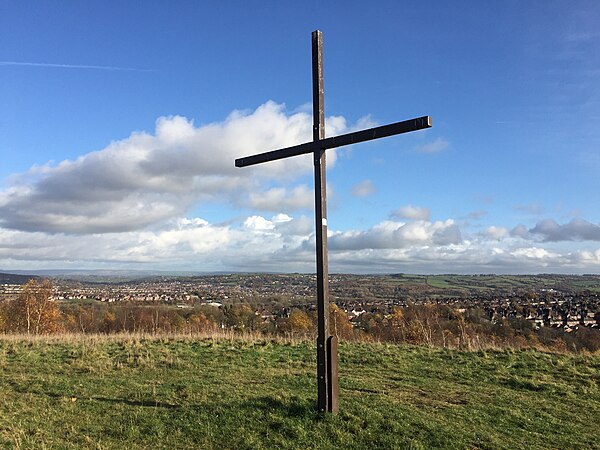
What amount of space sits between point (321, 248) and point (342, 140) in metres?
1.47

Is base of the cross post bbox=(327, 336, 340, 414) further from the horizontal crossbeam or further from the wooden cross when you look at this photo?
the horizontal crossbeam

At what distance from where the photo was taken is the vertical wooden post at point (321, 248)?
5922 mm

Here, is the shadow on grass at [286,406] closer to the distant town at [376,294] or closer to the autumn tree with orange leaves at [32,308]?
the autumn tree with orange leaves at [32,308]

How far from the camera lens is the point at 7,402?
22.8ft

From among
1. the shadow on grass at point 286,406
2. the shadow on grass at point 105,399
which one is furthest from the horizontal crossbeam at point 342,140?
the shadow on grass at point 105,399

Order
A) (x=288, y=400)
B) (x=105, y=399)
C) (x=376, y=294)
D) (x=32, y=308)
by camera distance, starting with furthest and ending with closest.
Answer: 1. (x=376, y=294)
2. (x=32, y=308)
3. (x=105, y=399)
4. (x=288, y=400)

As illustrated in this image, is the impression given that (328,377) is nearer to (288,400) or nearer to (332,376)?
(332,376)

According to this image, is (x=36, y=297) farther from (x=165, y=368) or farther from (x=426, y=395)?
(x=426, y=395)

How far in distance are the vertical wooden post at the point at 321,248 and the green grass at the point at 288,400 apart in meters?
0.39

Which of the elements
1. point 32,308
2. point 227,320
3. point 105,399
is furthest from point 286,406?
point 32,308

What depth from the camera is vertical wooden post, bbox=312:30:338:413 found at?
592 centimetres

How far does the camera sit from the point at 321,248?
6070mm

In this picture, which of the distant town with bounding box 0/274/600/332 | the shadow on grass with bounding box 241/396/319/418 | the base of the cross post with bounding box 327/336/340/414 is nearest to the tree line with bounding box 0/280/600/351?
the distant town with bounding box 0/274/600/332

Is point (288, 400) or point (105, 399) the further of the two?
point (105, 399)
